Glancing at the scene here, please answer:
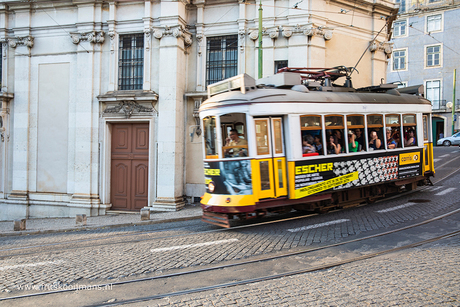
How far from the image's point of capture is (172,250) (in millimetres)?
6598

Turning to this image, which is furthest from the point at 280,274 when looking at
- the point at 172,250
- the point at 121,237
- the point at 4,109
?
the point at 4,109

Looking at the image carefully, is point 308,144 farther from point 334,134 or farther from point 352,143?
point 352,143

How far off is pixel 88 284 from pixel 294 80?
6583mm

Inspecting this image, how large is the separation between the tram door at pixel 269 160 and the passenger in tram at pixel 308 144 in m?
0.54

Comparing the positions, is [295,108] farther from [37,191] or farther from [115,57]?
[37,191]

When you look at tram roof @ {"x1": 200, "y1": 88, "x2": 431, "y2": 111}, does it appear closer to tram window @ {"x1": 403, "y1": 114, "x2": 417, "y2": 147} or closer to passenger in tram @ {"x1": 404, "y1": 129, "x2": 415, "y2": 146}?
tram window @ {"x1": 403, "y1": 114, "x2": 417, "y2": 147}

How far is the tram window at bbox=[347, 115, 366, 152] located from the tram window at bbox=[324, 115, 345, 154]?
265mm

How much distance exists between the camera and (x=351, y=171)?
877 centimetres

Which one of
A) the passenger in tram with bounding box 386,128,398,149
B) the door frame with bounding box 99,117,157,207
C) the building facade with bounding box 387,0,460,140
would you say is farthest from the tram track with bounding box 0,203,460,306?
the building facade with bounding box 387,0,460,140

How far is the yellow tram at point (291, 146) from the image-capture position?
7.54 meters

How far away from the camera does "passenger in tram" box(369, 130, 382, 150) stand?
9.13 m

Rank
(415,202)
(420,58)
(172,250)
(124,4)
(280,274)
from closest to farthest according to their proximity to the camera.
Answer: (280,274)
(172,250)
(415,202)
(124,4)
(420,58)

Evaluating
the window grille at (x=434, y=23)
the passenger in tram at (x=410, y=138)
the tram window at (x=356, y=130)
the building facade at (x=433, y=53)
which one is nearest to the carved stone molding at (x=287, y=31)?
the tram window at (x=356, y=130)

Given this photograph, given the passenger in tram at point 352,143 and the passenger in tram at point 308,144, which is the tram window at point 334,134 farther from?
the passenger in tram at point 308,144
